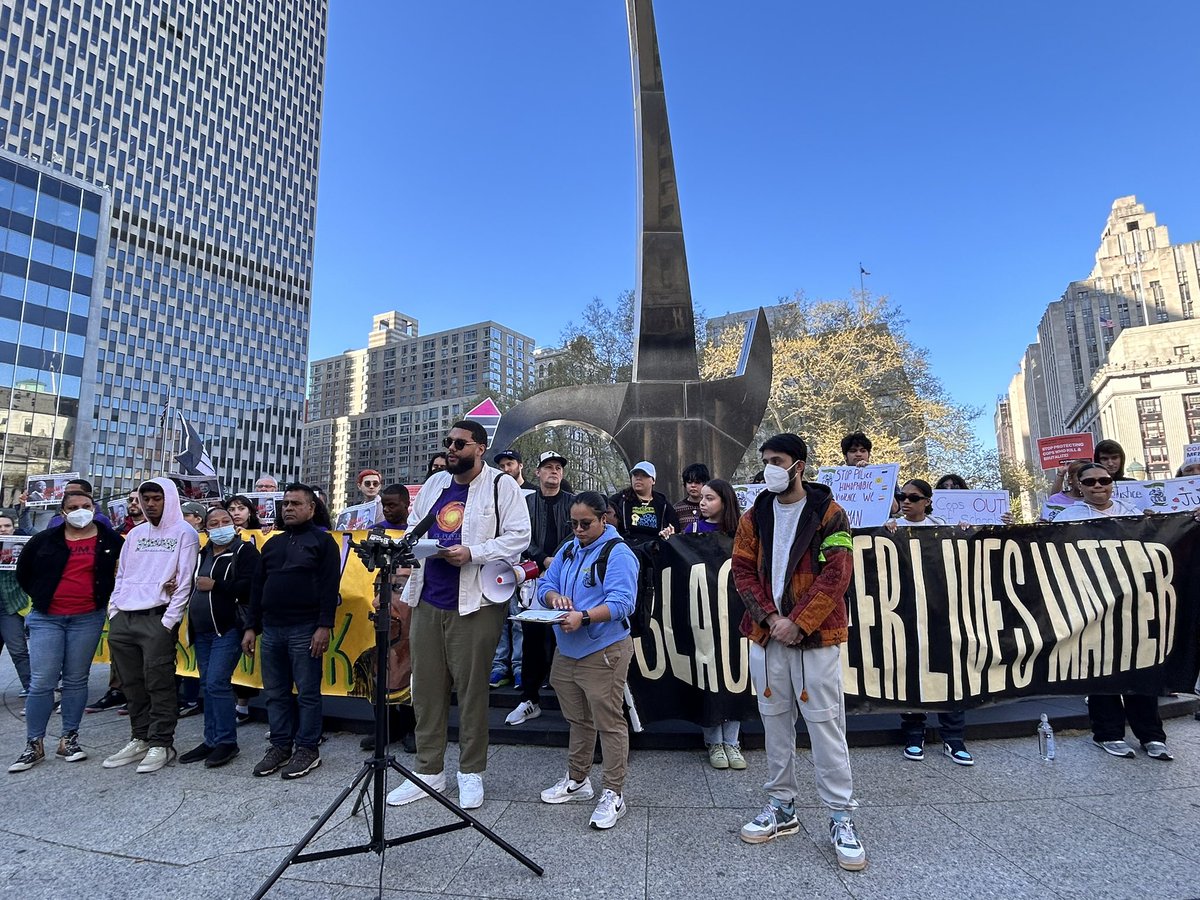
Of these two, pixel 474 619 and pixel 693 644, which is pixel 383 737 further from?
pixel 693 644

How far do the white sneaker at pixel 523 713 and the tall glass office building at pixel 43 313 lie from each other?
5896 centimetres

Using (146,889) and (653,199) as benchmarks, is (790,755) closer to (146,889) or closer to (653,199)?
(146,889)

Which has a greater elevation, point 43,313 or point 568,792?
point 43,313

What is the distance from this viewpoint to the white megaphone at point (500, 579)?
3.67 meters

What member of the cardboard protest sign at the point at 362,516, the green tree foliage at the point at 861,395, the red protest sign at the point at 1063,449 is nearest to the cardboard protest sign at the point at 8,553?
the cardboard protest sign at the point at 362,516

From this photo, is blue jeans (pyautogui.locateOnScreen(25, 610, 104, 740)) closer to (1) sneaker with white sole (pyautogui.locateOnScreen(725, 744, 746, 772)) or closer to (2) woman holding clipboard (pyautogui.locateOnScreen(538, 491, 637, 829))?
(2) woman holding clipboard (pyautogui.locateOnScreen(538, 491, 637, 829))

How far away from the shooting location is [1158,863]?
2859mm

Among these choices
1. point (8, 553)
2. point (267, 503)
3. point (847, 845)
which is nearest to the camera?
point (847, 845)

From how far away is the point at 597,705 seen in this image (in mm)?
3467

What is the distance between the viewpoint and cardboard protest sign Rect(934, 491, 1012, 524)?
584 centimetres

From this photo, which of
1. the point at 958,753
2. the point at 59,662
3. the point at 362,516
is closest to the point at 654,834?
the point at 958,753

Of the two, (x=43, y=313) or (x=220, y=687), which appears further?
(x=43, y=313)

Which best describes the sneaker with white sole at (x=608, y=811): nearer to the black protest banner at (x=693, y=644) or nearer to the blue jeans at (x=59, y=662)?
the black protest banner at (x=693, y=644)

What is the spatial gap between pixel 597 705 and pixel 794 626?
117 centimetres
